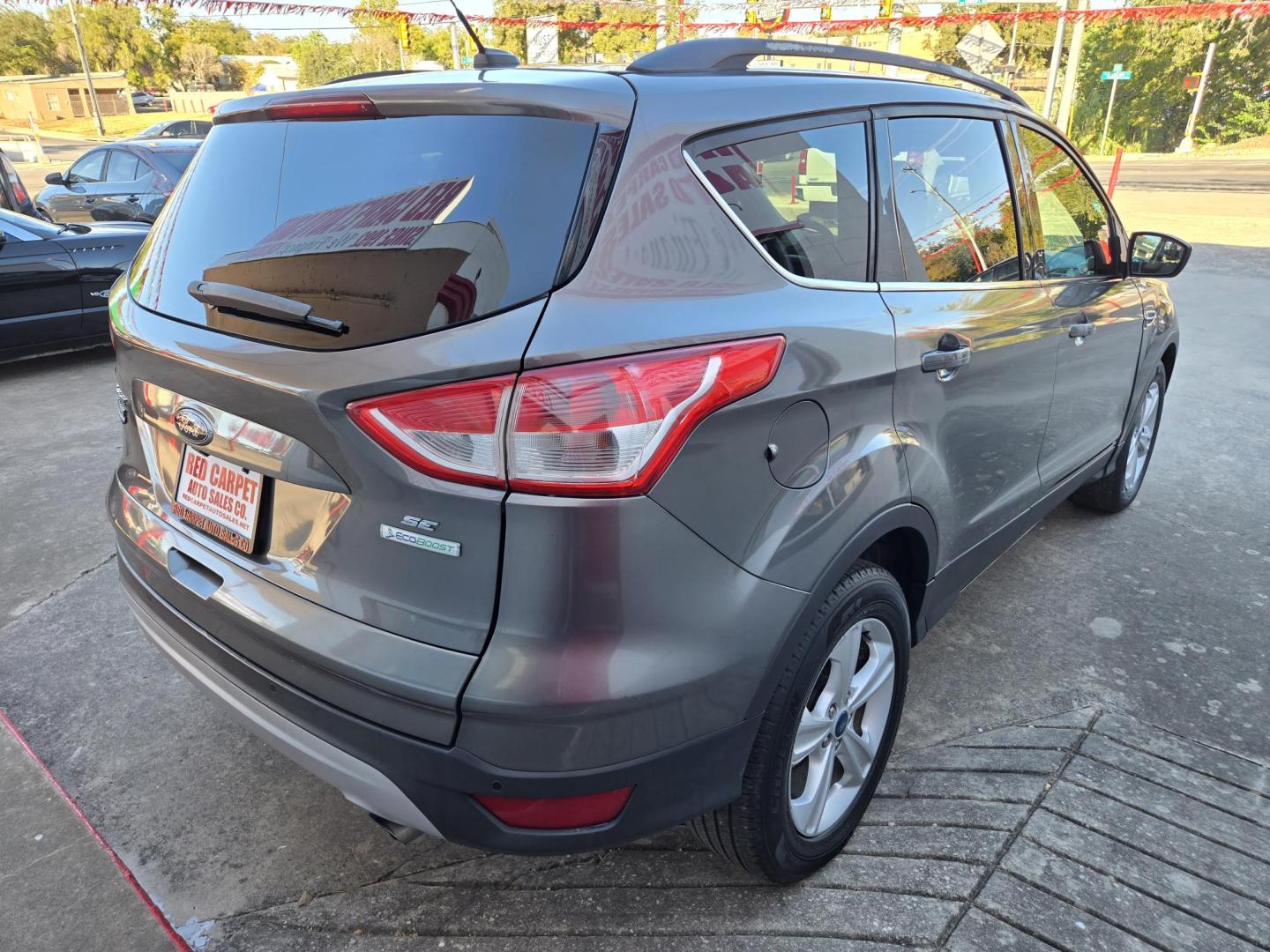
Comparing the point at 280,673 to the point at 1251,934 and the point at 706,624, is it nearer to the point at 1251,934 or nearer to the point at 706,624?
the point at 706,624

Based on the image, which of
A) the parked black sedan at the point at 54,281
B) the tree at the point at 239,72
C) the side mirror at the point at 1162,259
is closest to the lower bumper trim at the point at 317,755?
the side mirror at the point at 1162,259

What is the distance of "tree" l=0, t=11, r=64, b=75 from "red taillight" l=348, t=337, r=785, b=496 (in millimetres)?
94250

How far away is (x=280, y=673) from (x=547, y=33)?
12612 mm

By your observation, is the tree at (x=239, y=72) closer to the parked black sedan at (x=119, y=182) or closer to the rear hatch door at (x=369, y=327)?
the parked black sedan at (x=119, y=182)

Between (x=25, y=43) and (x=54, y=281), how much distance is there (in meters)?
89.2

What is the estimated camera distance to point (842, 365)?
73.6 inches

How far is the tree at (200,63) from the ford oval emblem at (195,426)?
88.3 m

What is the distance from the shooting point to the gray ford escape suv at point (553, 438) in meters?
1.53

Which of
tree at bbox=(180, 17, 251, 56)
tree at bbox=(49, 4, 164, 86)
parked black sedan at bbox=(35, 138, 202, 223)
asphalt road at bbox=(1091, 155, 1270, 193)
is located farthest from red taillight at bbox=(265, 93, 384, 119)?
tree at bbox=(180, 17, 251, 56)

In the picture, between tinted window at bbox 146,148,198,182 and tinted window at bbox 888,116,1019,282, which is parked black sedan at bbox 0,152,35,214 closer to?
tinted window at bbox 146,148,198,182

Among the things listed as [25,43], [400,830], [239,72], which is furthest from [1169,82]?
[25,43]

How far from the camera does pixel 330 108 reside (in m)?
1.95

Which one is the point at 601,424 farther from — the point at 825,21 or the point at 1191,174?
the point at 1191,174

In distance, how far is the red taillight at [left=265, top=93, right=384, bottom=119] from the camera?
1.90m
